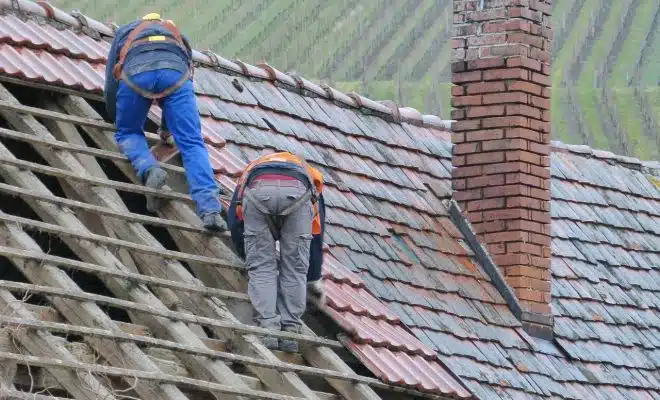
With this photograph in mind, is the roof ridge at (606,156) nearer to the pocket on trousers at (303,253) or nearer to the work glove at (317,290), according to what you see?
the work glove at (317,290)

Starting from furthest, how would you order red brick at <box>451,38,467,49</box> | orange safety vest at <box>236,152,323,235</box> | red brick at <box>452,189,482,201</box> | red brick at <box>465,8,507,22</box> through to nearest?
red brick at <box>451,38,467,49</box> < red brick at <box>465,8,507,22</box> < red brick at <box>452,189,482,201</box> < orange safety vest at <box>236,152,323,235</box>

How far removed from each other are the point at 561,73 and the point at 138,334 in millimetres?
52939

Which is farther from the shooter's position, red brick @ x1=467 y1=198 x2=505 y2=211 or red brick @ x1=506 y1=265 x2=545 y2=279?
red brick @ x1=467 y1=198 x2=505 y2=211

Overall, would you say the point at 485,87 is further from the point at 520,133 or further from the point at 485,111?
the point at 520,133

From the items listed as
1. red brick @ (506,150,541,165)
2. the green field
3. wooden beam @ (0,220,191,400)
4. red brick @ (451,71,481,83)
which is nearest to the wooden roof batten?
wooden beam @ (0,220,191,400)

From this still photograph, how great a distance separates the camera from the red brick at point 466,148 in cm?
1301

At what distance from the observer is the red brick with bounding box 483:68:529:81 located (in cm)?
1298

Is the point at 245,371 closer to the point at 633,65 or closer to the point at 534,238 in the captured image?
the point at 534,238

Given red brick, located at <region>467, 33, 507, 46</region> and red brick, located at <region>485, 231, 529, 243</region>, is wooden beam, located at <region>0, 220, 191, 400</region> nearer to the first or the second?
red brick, located at <region>485, 231, 529, 243</region>

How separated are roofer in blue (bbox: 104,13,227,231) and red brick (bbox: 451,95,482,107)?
3.35 meters

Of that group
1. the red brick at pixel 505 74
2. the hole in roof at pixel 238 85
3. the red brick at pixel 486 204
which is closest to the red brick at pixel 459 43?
the red brick at pixel 505 74

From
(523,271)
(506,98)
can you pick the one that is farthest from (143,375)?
(506,98)

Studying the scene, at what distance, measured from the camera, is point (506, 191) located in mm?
12820

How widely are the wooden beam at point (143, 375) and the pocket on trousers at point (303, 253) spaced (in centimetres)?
87
